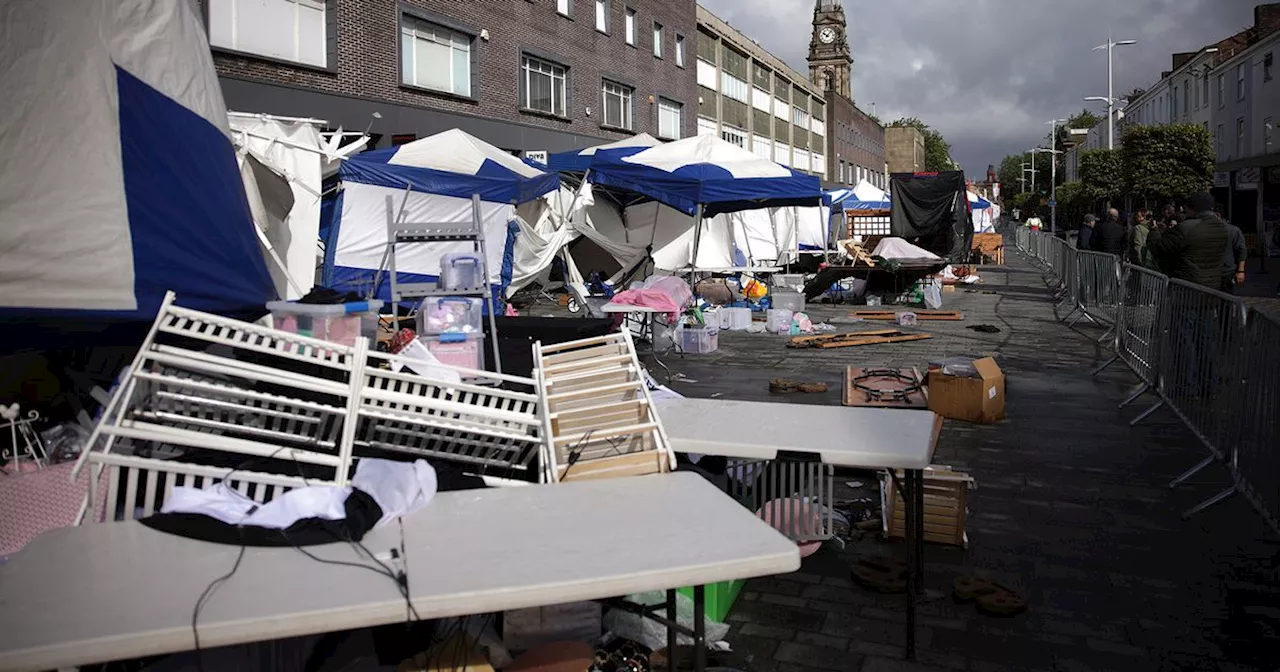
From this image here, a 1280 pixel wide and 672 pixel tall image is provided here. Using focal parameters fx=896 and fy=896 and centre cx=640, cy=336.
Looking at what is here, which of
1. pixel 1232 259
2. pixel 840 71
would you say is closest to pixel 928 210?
pixel 1232 259

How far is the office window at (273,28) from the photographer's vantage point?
647 inches

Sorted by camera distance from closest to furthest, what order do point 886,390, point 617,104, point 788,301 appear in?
point 886,390, point 788,301, point 617,104

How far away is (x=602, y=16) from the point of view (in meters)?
31.2

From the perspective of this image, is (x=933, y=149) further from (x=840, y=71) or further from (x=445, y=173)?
(x=445, y=173)

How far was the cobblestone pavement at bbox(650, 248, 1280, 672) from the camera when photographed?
3.88 metres

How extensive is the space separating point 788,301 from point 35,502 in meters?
13.7

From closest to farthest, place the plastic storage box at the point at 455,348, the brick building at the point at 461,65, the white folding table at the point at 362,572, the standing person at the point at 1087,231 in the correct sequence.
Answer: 1. the white folding table at the point at 362,572
2. the plastic storage box at the point at 455,348
3. the brick building at the point at 461,65
4. the standing person at the point at 1087,231

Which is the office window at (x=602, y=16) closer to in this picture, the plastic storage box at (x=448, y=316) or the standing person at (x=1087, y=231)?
the standing person at (x=1087, y=231)

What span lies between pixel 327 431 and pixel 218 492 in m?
0.80

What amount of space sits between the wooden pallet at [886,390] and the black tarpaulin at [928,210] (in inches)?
745

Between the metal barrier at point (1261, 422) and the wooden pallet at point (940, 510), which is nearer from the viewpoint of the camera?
the metal barrier at point (1261, 422)

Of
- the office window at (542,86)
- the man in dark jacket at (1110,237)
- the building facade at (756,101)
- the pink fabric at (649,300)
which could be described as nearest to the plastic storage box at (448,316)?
the pink fabric at (649,300)

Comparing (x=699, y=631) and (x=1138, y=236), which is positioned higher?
(x=1138, y=236)

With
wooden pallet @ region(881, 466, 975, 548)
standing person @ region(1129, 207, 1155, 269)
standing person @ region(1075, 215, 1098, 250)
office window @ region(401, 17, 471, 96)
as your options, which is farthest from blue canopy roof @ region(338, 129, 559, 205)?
standing person @ region(1075, 215, 1098, 250)
